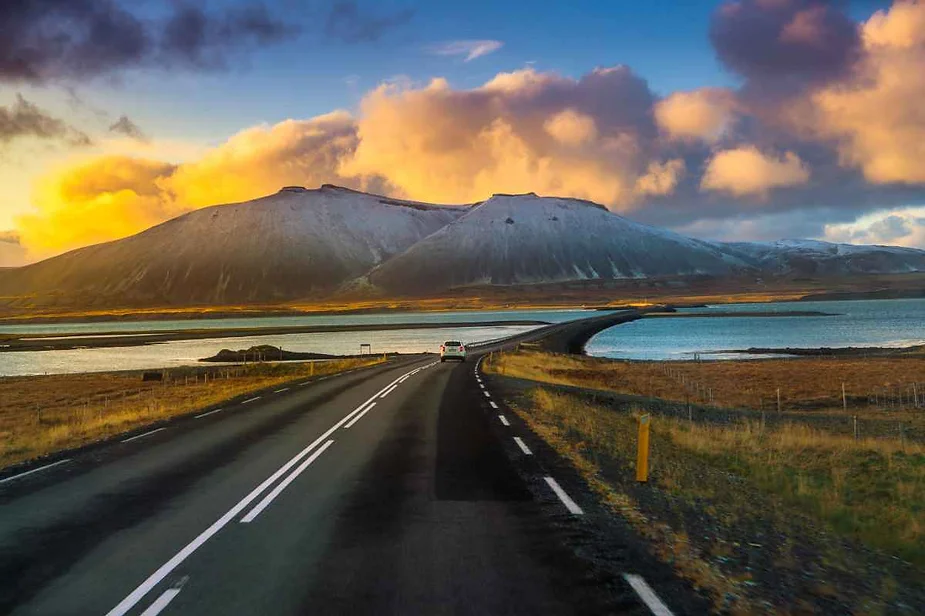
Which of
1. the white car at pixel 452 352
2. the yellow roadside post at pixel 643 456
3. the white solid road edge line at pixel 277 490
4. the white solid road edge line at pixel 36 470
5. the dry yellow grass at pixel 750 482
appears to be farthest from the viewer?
the white car at pixel 452 352

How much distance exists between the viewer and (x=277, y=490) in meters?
10.9

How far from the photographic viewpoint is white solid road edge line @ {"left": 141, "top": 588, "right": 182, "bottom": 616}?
19.4 feet

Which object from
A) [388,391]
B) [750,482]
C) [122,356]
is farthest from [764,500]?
[122,356]

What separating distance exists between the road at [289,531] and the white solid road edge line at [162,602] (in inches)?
1.0

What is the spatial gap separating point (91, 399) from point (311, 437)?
33034mm

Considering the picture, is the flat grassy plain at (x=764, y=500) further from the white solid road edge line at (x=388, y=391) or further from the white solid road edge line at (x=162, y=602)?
the white solid road edge line at (x=388, y=391)

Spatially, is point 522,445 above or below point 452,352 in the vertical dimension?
above

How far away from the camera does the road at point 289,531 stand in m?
6.24

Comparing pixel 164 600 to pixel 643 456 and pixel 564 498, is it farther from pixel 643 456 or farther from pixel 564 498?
pixel 643 456

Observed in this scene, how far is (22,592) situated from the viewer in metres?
6.53

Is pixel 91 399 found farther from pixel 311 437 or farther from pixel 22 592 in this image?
pixel 22 592

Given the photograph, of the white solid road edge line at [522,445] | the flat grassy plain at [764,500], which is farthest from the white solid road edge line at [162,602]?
the white solid road edge line at [522,445]

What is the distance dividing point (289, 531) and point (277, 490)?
97.9 inches

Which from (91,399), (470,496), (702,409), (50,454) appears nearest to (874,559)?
(470,496)
